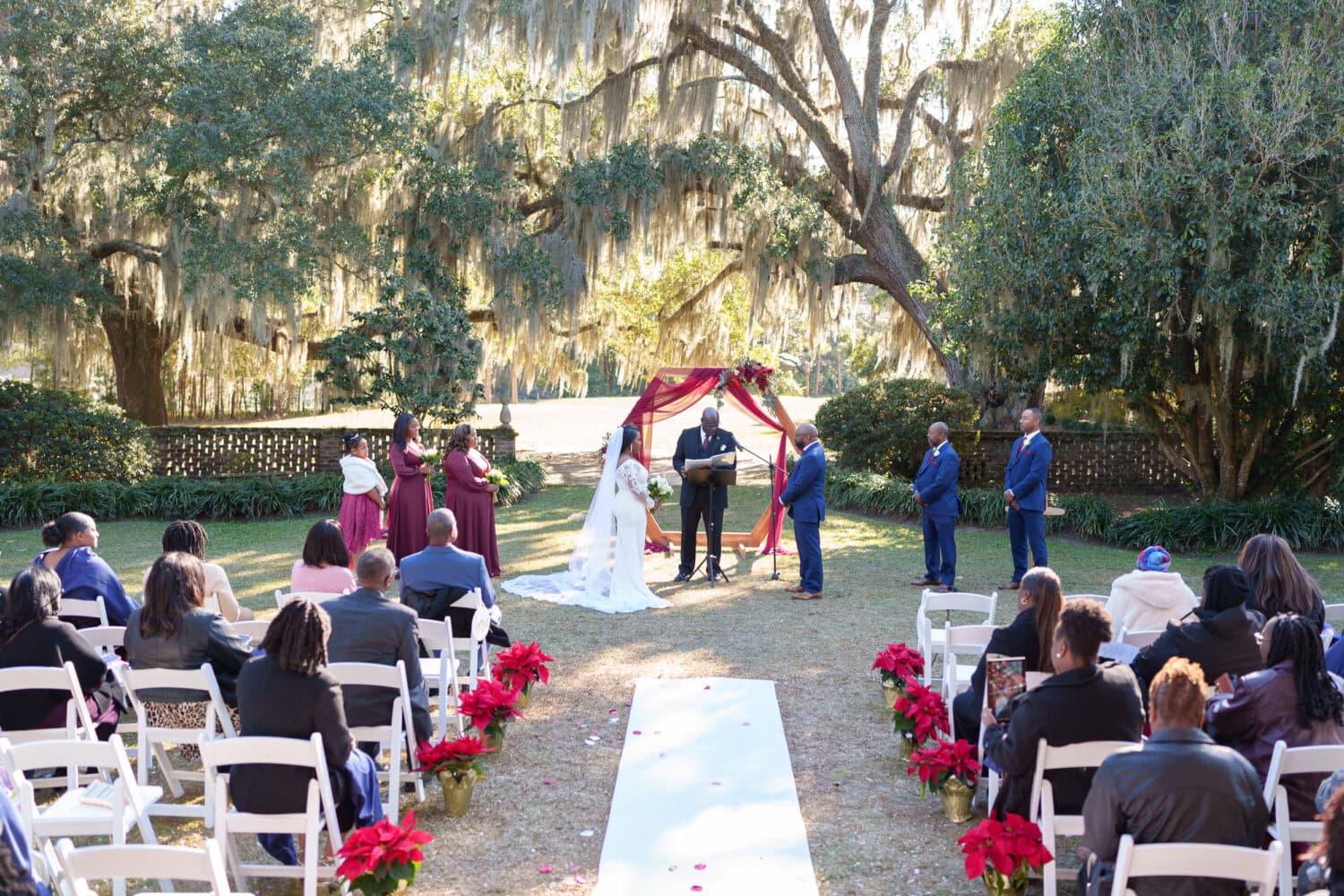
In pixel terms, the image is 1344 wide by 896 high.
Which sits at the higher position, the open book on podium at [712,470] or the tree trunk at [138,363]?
the tree trunk at [138,363]

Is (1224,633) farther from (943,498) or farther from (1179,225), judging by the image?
(1179,225)

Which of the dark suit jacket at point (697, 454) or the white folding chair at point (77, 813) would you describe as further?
the dark suit jacket at point (697, 454)

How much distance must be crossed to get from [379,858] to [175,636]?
1.75 meters

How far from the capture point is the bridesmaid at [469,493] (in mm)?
10449

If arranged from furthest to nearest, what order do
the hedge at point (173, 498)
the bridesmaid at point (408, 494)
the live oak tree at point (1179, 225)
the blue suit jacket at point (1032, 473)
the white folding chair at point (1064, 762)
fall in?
the hedge at point (173, 498) < the live oak tree at point (1179, 225) < the bridesmaid at point (408, 494) < the blue suit jacket at point (1032, 473) < the white folding chair at point (1064, 762)

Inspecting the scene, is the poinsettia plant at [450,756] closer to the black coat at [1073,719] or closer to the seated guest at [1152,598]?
the black coat at [1073,719]

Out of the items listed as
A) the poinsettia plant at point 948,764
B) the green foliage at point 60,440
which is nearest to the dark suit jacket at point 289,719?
the poinsettia plant at point 948,764

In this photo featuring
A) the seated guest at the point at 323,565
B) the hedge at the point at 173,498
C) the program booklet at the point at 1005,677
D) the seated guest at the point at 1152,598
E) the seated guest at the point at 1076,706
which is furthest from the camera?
the hedge at the point at 173,498

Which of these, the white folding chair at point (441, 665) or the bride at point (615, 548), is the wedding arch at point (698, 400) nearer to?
the bride at point (615, 548)

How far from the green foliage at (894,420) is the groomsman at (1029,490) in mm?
7154

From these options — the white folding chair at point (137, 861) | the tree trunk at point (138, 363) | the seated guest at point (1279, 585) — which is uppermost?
the tree trunk at point (138, 363)

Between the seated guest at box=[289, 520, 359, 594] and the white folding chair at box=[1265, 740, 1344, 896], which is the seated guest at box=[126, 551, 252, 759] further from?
the white folding chair at box=[1265, 740, 1344, 896]

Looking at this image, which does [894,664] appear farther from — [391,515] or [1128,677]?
[391,515]

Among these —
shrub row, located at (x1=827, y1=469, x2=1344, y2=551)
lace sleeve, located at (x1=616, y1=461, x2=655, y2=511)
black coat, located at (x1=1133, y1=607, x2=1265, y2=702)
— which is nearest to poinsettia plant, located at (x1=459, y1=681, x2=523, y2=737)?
black coat, located at (x1=1133, y1=607, x2=1265, y2=702)
